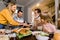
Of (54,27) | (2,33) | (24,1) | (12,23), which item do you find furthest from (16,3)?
(54,27)

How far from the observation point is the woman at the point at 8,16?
139 centimetres

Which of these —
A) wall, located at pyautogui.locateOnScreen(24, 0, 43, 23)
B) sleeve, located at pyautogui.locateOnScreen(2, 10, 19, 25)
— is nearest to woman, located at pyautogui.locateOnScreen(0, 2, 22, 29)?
sleeve, located at pyautogui.locateOnScreen(2, 10, 19, 25)

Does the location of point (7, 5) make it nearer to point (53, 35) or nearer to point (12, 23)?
point (12, 23)

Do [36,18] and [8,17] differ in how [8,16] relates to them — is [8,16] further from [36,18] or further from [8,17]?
[36,18]

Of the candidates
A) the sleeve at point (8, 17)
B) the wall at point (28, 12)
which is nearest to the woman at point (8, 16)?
the sleeve at point (8, 17)

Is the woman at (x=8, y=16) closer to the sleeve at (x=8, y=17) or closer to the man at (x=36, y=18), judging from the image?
the sleeve at (x=8, y=17)

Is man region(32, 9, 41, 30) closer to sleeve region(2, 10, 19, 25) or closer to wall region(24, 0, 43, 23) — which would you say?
wall region(24, 0, 43, 23)

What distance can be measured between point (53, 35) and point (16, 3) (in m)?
0.47

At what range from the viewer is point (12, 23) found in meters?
1.39

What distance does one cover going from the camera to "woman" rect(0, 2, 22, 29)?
54.7 inches

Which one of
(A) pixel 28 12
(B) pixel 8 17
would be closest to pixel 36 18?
(A) pixel 28 12

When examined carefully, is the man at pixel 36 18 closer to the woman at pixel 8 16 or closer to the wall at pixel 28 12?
the wall at pixel 28 12

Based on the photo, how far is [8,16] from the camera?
1391mm

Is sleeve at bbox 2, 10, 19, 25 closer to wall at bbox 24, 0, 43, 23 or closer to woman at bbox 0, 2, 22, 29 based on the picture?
woman at bbox 0, 2, 22, 29
